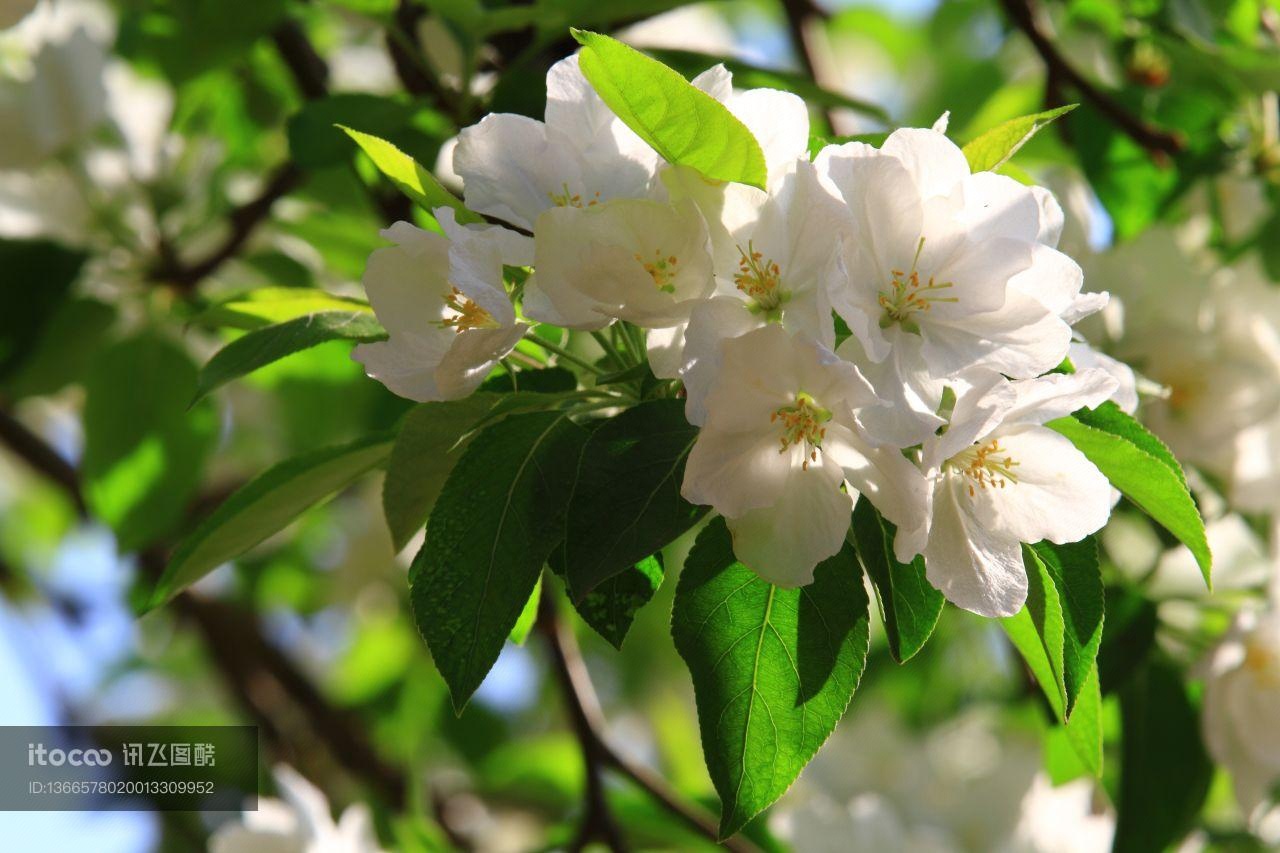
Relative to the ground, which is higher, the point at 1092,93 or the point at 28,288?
the point at 1092,93

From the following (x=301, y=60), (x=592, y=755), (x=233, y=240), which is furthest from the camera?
(x=233, y=240)

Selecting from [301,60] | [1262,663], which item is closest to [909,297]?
[1262,663]

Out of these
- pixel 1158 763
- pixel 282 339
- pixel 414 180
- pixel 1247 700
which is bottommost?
pixel 1158 763

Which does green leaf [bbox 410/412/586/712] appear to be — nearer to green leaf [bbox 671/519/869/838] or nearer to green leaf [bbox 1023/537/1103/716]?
green leaf [bbox 671/519/869/838]

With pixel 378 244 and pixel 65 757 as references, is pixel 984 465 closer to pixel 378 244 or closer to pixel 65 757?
pixel 378 244

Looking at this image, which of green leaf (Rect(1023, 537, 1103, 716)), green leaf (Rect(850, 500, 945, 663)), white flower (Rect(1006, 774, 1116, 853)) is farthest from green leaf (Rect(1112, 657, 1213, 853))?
green leaf (Rect(850, 500, 945, 663))

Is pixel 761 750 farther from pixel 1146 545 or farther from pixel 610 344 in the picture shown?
pixel 1146 545

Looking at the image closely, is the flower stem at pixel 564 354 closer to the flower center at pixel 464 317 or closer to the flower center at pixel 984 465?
the flower center at pixel 464 317
